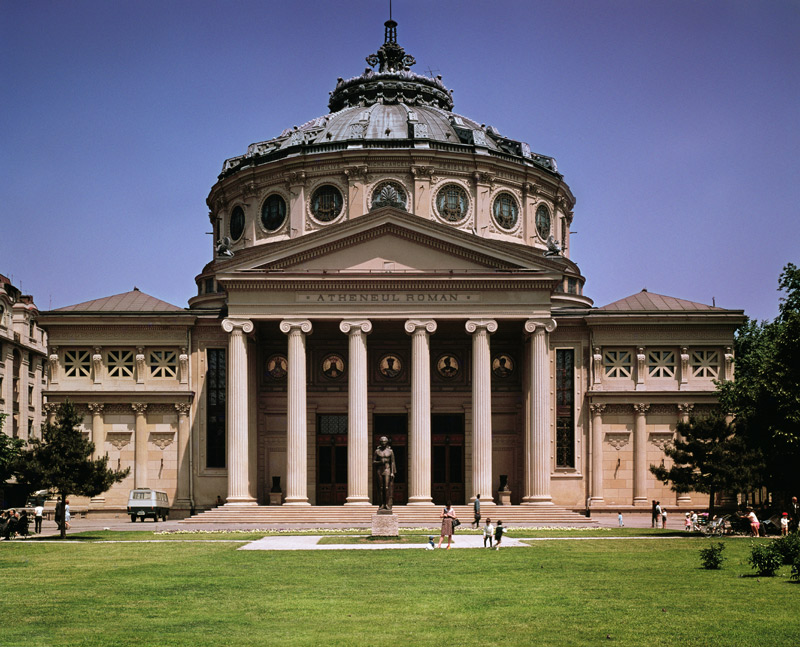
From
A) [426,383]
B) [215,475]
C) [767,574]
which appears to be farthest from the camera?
[215,475]

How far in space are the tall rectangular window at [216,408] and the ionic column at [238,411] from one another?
6137mm

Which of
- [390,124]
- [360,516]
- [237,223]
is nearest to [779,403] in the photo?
[360,516]

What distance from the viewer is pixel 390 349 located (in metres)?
69.2

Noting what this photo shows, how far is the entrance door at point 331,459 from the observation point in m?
68.3

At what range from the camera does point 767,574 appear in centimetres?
3000

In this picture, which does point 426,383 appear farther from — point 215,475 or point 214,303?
point 214,303

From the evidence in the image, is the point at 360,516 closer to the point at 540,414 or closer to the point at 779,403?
the point at 540,414

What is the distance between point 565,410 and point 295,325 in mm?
19046

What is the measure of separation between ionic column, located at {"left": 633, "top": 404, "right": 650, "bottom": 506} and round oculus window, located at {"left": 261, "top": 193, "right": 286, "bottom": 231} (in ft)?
92.3

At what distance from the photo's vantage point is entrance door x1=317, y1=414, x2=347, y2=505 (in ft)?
224

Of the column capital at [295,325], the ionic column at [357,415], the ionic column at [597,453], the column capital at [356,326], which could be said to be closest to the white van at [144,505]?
the ionic column at [357,415]

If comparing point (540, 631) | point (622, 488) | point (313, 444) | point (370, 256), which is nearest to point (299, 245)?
point (370, 256)

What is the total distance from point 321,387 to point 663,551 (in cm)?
3364

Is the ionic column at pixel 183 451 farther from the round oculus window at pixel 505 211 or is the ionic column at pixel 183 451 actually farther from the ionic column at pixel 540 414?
the round oculus window at pixel 505 211
